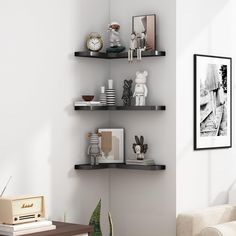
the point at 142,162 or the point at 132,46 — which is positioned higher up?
the point at 132,46

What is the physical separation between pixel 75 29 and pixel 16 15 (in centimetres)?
57

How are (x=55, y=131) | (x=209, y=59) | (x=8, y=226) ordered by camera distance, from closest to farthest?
(x=8, y=226) → (x=55, y=131) → (x=209, y=59)

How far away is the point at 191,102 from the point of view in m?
5.05

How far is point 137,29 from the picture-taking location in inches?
198

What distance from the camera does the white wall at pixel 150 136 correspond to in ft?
16.2

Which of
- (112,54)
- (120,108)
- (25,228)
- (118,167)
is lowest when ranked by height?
(25,228)

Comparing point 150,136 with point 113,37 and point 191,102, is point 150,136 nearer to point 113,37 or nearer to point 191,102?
point 191,102

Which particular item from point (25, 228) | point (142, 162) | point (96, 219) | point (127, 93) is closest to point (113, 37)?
point (127, 93)

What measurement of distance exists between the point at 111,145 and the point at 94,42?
80 cm

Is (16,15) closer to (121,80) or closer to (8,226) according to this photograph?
(121,80)

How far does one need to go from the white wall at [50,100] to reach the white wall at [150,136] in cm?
13

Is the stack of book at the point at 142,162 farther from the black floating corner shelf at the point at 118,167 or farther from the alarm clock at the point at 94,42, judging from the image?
the alarm clock at the point at 94,42

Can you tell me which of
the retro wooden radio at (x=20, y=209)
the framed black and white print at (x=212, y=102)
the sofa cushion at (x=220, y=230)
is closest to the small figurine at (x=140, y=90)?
the framed black and white print at (x=212, y=102)

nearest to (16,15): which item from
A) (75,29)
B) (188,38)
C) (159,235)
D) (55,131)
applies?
(75,29)
